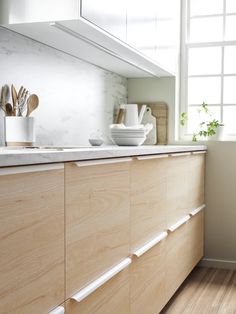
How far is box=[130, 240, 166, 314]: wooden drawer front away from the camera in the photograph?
2184 millimetres

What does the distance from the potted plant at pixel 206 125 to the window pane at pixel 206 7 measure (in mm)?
783

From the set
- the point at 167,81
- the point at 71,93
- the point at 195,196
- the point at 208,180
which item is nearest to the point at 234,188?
the point at 208,180

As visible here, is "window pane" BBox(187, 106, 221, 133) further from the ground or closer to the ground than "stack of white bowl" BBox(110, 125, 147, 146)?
further from the ground

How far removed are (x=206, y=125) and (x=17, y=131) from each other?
2.20 meters

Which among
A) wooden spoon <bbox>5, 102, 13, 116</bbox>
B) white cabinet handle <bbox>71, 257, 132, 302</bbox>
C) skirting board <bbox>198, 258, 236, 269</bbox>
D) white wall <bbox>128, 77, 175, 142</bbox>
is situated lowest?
skirting board <bbox>198, 258, 236, 269</bbox>

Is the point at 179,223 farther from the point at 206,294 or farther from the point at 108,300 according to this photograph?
the point at 108,300

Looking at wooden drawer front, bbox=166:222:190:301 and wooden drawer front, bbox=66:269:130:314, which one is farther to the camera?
wooden drawer front, bbox=166:222:190:301

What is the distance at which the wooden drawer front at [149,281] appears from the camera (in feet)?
7.16

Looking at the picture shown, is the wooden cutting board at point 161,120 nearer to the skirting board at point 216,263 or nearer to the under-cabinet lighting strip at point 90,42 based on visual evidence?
the under-cabinet lighting strip at point 90,42

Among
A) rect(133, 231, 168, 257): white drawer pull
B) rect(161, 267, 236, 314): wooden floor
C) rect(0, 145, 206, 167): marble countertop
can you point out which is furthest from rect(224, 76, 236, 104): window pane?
rect(0, 145, 206, 167): marble countertop

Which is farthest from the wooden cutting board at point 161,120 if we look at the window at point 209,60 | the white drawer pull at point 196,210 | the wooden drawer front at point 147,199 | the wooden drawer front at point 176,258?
the wooden drawer front at point 147,199

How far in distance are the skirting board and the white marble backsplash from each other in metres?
1.35

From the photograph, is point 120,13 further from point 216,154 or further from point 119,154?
point 216,154

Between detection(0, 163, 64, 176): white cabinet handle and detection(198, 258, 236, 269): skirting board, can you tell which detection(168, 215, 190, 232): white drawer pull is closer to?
detection(198, 258, 236, 269): skirting board
